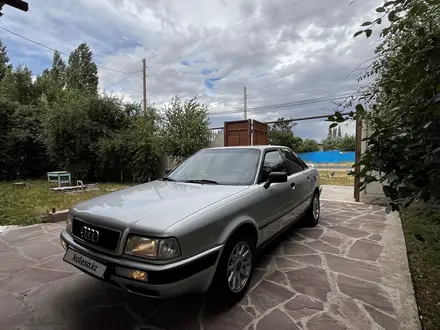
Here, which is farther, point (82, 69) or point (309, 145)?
point (309, 145)

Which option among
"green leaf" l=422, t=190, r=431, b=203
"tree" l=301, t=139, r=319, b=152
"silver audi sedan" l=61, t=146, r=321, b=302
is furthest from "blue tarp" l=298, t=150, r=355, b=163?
"green leaf" l=422, t=190, r=431, b=203

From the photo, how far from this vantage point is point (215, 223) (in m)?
2.20

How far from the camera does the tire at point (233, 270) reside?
2314 mm

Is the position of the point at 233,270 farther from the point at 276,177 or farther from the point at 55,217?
the point at 55,217

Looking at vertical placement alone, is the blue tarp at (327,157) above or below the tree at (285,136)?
below

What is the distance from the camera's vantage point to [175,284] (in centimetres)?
188

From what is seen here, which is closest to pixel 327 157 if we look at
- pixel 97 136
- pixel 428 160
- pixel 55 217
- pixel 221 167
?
pixel 97 136

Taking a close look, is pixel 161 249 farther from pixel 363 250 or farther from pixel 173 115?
pixel 173 115

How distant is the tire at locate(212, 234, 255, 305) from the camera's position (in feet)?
7.59

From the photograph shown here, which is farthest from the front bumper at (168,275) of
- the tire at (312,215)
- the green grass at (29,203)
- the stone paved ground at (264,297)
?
the green grass at (29,203)

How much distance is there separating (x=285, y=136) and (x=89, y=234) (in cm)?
2694

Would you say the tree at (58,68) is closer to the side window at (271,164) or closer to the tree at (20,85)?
the tree at (20,85)

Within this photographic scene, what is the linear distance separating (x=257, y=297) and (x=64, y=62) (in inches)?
1193

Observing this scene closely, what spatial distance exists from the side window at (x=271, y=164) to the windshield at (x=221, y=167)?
0.37ft
